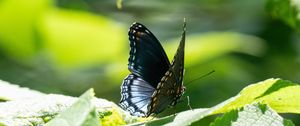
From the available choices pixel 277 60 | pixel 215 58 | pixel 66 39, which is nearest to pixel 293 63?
pixel 277 60

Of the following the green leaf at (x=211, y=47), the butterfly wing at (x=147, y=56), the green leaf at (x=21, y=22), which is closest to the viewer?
the butterfly wing at (x=147, y=56)

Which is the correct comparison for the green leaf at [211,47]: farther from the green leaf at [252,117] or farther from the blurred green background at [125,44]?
the green leaf at [252,117]

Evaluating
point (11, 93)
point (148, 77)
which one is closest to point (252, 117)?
point (11, 93)

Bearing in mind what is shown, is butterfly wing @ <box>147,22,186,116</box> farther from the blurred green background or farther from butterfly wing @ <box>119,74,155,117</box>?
the blurred green background

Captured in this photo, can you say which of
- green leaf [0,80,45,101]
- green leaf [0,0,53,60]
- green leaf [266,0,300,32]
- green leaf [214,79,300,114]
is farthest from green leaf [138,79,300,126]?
green leaf [0,0,53,60]

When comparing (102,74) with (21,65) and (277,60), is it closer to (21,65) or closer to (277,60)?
(21,65)

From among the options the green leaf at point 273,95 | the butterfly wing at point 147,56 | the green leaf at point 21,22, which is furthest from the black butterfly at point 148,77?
the green leaf at point 21,22
